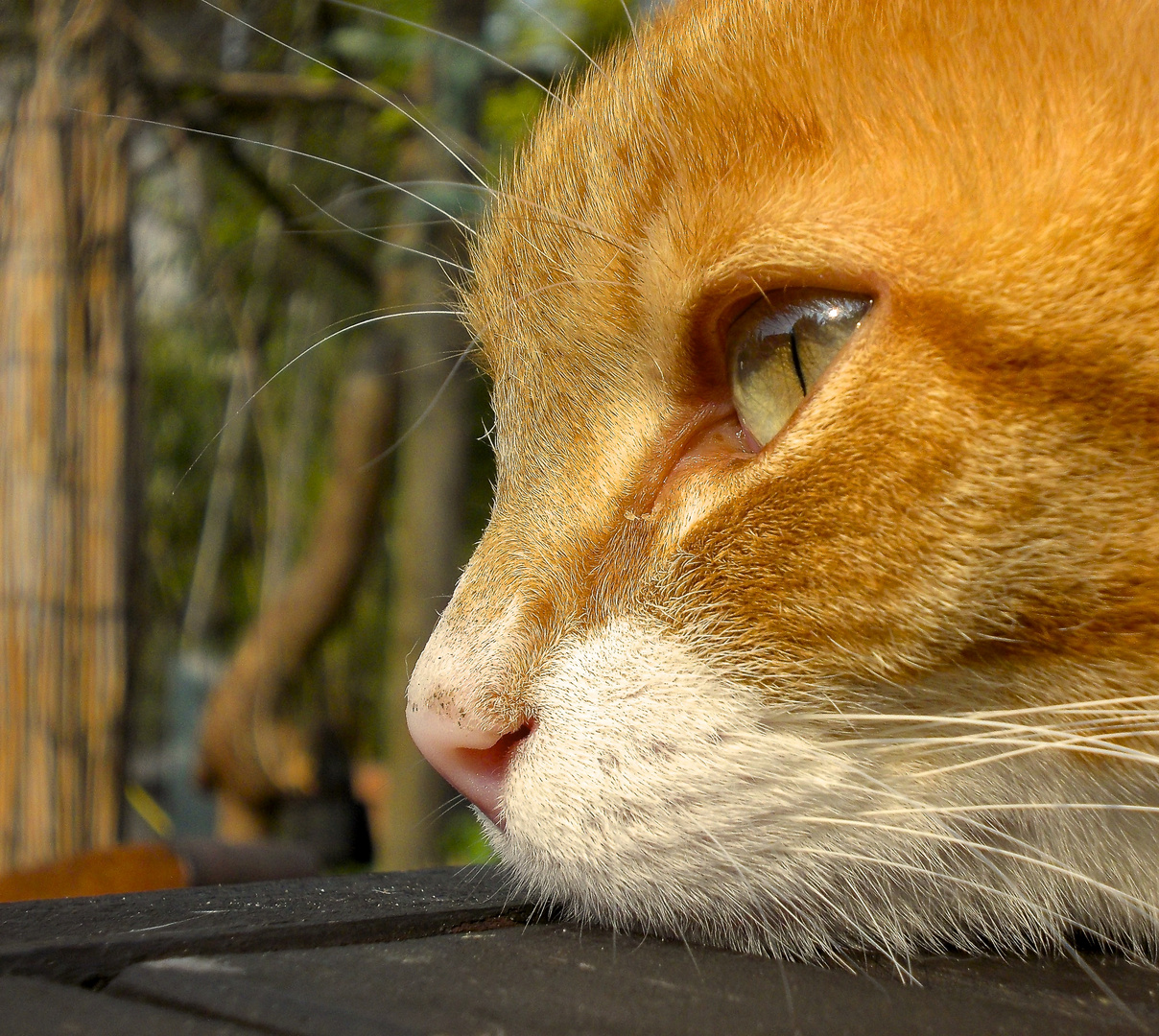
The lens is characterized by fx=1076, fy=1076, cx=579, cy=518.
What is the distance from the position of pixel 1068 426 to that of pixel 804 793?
0.36 m

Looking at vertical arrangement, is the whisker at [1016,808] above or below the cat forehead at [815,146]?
below

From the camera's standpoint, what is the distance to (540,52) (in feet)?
9.61

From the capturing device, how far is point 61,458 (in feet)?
Result: 7.41

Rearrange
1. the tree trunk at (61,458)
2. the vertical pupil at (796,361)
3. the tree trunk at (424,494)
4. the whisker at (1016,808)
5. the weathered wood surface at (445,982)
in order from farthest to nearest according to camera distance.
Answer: the tree trunk at (424,494) → the tree trunk at (61,458) → the vertical pupil at (796,361) → the whisker at (1016,808) → the weathered wood surface at (445,982)

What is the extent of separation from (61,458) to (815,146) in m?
1.85

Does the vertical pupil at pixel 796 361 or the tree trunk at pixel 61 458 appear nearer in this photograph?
the vertical pupil at pixel 796 361

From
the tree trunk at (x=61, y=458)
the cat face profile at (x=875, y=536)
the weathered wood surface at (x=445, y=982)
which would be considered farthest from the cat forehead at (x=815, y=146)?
the tree trunk at (x=61, y=458)

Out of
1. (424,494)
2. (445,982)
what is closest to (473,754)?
(445,982)

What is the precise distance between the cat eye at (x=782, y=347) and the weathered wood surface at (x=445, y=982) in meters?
0.47

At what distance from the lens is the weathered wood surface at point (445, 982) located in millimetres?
633

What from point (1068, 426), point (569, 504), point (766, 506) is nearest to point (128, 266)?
point (569, 504)

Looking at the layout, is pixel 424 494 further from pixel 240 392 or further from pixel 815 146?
pixel 815 146

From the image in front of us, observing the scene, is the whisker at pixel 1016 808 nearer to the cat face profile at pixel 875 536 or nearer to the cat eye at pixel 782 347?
the cat face profile at pixel 875 536

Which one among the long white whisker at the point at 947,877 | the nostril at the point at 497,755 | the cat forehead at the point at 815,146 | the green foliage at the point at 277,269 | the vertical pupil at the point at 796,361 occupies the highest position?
the green foliage at the point at 277,269
